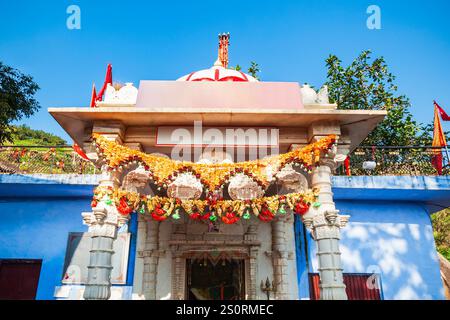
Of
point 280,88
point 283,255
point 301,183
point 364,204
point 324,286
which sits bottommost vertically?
point 324,286

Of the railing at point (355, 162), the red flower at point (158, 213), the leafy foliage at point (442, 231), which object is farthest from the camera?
the leafy foliage at point (442, 231)

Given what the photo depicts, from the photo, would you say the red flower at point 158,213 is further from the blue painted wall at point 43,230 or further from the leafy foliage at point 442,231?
the leafy foliage at point 442,231

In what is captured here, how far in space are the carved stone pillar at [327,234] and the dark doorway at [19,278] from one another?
8.14 m

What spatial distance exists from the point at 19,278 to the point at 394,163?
12.6 meters

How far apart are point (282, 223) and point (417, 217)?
4.27 meters

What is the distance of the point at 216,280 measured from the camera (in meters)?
9.96

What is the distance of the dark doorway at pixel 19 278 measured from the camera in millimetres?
8898

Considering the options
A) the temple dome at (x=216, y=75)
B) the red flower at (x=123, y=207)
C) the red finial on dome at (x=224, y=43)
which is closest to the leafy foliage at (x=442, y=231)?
the red finial on dome at (x=224, y=43)

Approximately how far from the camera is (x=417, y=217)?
9445 millimetres

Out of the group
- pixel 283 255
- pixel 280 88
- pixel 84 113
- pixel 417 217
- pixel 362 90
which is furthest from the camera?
pixel 362 90

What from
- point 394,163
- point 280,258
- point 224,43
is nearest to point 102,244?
point 280,258

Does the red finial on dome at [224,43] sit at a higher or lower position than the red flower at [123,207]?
higher

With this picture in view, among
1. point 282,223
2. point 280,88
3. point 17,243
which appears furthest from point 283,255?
point 17,243
